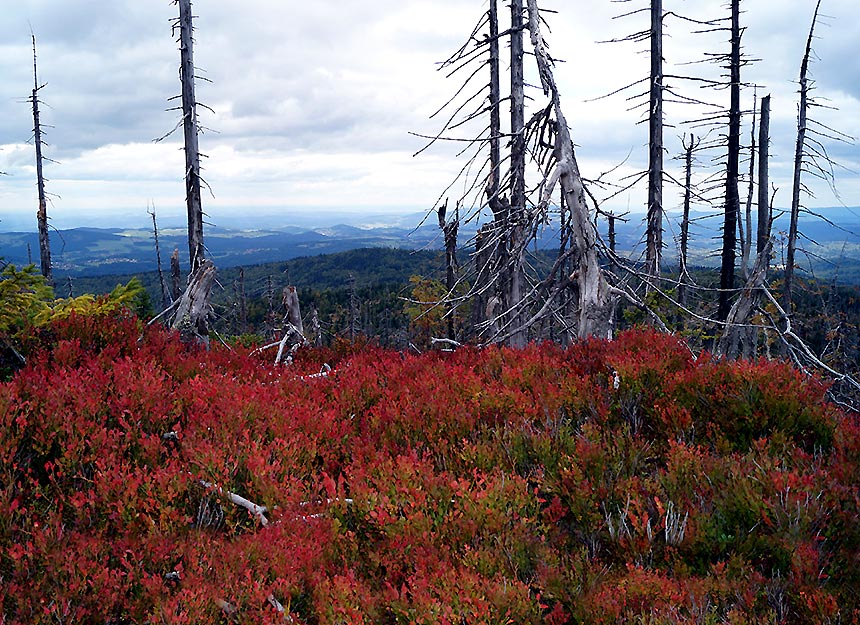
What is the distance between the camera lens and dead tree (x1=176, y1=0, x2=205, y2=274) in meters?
15.3

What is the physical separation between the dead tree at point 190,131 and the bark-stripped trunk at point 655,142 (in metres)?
13.1

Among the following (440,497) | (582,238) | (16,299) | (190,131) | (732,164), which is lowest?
(440,497)

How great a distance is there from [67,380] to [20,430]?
0.63 meters

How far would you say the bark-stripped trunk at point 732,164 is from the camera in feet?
53.3

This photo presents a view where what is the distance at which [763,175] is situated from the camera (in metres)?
12.8

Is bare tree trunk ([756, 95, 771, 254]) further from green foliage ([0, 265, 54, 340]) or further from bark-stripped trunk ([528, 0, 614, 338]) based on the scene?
green foliage ([0, 265, 54, 340])

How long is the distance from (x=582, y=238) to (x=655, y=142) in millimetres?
11470

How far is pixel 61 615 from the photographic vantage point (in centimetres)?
253

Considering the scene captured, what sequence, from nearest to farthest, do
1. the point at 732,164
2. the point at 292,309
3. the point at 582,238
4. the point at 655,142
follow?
the point at 582,238 → the point at 292,309 → the point at 655,142 → the point at 732,164

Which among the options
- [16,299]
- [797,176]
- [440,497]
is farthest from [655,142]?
[16,299]

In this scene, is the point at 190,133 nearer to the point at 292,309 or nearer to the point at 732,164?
the point at 292,309

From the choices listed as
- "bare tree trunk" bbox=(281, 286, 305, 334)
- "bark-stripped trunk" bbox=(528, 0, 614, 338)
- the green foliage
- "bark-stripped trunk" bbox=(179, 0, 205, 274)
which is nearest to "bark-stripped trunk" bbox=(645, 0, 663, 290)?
"bark-stripped trunk" bbox=(528, 0, 614, 338)

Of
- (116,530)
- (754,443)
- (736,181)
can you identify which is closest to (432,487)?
(116,530)

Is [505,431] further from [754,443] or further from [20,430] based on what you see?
[20,430]
